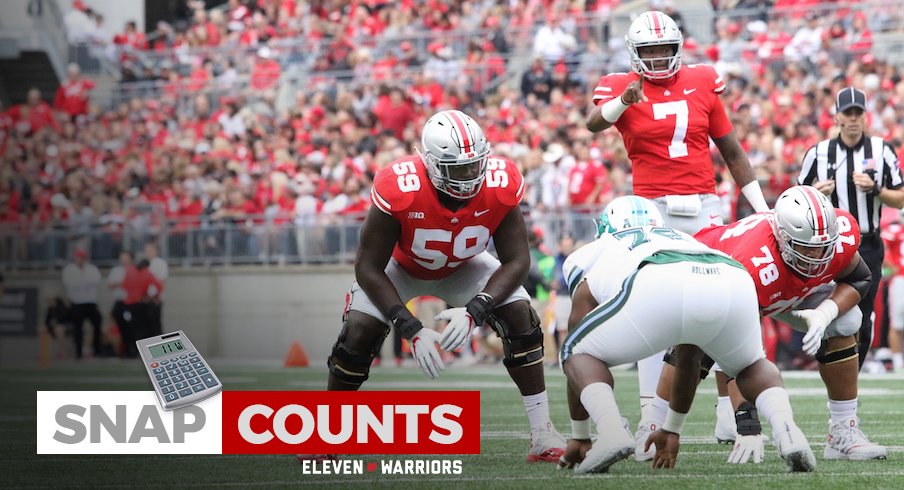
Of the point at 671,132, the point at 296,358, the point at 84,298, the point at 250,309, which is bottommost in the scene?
the point at 296,358

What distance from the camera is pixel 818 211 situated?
20.6 ft

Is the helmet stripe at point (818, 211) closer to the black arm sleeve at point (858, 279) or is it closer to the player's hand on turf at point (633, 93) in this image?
the black arm sleeve at point (858, 279)

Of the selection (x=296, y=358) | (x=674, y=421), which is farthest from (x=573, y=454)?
(x=296, y=358)

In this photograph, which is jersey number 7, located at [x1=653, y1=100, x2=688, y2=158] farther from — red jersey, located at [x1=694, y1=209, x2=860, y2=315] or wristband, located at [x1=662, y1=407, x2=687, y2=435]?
wristband, located at [x1=662, y1=407, x2=687, y2=435]

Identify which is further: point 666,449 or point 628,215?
point 628,215

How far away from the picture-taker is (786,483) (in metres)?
5.64

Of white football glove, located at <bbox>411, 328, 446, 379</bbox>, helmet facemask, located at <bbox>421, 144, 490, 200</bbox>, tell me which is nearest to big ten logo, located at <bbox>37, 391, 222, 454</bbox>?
white football glove, located at <bbox>411, 328, 446, 379</bbox>

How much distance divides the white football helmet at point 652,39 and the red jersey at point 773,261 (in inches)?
45.9

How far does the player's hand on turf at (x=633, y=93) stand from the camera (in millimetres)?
7289

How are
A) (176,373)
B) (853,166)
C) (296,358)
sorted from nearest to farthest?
1. (176,373)
2. (853,166)
3. (296,358)

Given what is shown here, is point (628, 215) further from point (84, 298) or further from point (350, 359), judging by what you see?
point (84, 298)

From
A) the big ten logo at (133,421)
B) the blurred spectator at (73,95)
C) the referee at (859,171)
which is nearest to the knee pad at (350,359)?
the big ten logo at (133,421)

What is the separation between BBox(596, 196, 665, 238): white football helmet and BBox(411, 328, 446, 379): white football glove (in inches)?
36.6

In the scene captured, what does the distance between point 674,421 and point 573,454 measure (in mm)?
465
